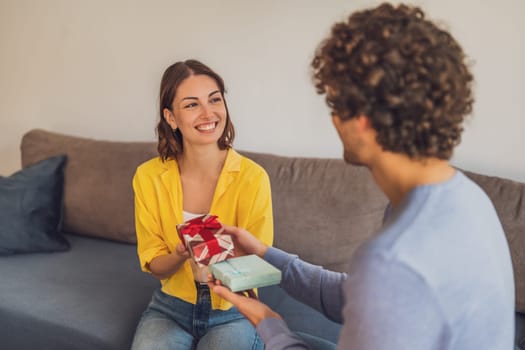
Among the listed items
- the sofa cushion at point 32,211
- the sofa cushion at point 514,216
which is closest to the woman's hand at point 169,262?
the sofa cushion at point 32,211

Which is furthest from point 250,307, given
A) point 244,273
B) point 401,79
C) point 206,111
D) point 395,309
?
point 206,111

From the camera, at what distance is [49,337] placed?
1.92m

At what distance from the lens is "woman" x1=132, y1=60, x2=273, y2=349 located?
5.37ft

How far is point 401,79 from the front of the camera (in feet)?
2.99

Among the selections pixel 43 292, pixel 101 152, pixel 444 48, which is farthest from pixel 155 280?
pixel 444 48

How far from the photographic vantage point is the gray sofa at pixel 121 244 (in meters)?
1.86

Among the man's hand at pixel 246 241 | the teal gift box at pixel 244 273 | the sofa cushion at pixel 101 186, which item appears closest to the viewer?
the teal gift box at pixel 244 273

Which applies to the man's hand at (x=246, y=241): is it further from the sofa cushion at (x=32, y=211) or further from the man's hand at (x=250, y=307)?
the sofa cushion at (x=32, y=211)

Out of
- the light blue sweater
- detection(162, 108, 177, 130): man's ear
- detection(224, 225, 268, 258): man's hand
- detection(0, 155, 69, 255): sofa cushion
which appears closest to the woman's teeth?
detection(162, 108, 177, 130): man's ear

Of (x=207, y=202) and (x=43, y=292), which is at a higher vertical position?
(x=207, y=202)

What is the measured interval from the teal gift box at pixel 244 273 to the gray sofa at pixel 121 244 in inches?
21.4

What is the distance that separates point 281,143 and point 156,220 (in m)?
0.90

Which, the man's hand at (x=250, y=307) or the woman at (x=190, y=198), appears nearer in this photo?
the man's hand at (x=250, y=307)

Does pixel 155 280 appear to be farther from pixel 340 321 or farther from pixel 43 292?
pixel 340 321
